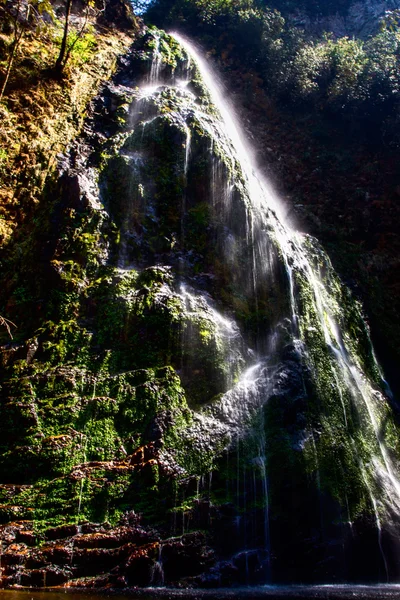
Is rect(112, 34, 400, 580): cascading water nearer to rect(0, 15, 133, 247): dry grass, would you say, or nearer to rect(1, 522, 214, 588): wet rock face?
rect(1, 522, 214, 588): wet rock face

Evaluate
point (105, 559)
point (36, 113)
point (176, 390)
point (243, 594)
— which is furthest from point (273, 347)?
point (36, 113)

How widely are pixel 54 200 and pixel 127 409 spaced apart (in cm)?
523

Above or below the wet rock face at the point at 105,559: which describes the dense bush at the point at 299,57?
above

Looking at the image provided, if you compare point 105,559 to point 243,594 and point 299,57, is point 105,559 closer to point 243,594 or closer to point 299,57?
point 243,594

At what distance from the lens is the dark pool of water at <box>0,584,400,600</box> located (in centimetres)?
543

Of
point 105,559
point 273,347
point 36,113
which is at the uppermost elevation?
point 36,113

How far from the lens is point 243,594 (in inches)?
245

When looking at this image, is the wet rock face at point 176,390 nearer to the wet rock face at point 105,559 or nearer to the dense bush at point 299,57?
the wet rock face at point 105,559

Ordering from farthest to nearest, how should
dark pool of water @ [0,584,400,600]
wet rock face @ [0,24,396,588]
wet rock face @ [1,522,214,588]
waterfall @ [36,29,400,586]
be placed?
waterfall @ [36,29,400,586]
wet rock face @ [0,24,396,588]
wet rock face @ [1,522,214,588]
dark pool of water @ [0,584,400,600]

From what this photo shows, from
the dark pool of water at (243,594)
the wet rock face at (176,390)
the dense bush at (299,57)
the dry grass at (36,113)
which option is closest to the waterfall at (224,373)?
the wet rock face at (176,390)

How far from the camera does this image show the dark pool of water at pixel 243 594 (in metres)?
5.43

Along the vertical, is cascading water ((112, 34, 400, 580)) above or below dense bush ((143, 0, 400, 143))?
below

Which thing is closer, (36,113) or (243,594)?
(243,594)

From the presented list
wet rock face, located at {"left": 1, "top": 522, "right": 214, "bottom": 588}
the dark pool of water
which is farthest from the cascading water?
wet rock face, located at {"left": 1, "top": 522, "right": 214, "bottom": 588}
